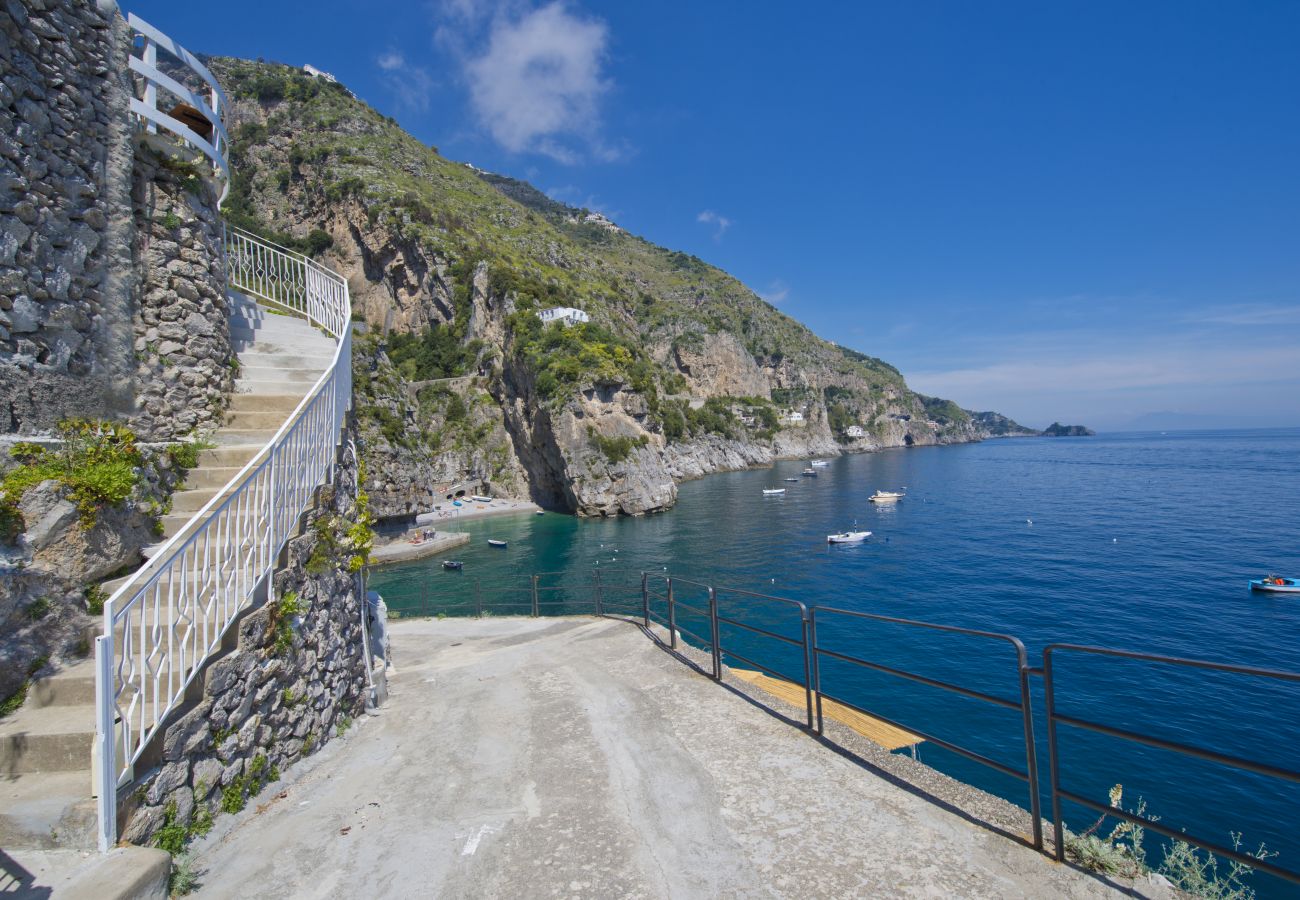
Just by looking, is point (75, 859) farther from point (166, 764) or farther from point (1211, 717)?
point (1211, 717)

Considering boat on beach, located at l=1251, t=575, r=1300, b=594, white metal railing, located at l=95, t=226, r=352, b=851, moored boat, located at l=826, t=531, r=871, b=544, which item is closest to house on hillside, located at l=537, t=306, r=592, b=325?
moored boat, located at l=826, t=531, r=871, b=544

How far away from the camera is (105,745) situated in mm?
3119

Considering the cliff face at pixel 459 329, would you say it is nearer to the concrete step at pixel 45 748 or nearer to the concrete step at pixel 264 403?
the concrete step at pixel 264 403

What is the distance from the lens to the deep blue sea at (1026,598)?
1300cm

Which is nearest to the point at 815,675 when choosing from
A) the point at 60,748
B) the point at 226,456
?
the point at 60,748

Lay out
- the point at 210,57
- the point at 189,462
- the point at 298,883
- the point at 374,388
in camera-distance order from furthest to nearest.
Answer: the point at 210,57 → the point at 374,388 → the point at 189,462 → the point at 298,883

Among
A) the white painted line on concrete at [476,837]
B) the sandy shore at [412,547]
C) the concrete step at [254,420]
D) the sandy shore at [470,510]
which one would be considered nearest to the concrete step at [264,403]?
the concrete step at [254,420]

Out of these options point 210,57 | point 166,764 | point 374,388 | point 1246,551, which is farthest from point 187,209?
point 210,57

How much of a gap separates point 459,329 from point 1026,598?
60.6m

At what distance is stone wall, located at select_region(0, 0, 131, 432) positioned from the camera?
4664 millimetres

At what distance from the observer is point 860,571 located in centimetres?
3055

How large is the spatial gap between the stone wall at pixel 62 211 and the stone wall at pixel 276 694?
2.18 meters

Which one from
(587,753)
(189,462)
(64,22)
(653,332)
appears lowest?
(587,753)

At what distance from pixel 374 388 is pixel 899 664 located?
34.8m
